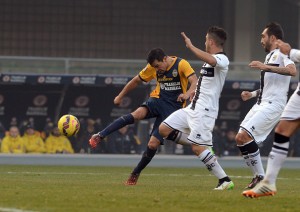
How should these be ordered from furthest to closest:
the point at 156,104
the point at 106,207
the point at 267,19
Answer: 1. the point at 267,19
2. the point at 156,104
3. the point at 106,207

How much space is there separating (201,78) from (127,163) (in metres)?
13.7

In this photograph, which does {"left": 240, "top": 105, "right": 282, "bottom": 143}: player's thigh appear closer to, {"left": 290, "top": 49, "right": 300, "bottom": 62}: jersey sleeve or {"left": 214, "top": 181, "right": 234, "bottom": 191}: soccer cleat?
{"left": 214, "top": 181, "right": 234, "bottom": 191}: soccer cleat

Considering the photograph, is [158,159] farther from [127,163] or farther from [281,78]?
[281,78]

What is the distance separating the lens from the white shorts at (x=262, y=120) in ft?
45.2

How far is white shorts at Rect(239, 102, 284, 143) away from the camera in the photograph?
13773mm

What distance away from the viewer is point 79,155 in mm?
30312

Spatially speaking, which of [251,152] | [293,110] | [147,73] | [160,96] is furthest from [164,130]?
[293,110]

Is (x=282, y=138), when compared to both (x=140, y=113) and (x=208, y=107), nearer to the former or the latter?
(x=208, y=107)

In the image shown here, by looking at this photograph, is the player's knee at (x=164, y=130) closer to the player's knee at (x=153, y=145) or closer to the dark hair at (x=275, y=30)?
the player's knee at (x=153, y=145)

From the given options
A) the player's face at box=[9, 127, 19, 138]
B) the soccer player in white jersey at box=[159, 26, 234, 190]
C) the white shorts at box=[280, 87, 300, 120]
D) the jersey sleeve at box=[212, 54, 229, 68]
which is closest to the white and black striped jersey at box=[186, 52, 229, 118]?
the soccer player in white jersey at box=[159, 26, 234, 190]

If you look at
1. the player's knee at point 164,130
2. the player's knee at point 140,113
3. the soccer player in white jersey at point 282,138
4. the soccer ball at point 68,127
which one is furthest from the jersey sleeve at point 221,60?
the soccer ball at point 68,127

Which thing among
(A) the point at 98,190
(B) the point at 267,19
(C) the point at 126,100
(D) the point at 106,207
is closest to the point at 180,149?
(C) the point at 126,100

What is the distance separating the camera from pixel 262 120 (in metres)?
13.8

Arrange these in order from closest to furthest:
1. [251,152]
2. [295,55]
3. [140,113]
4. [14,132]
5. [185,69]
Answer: [295,55] < [251,152] < [185,69] < [140,113] < [14,132]
